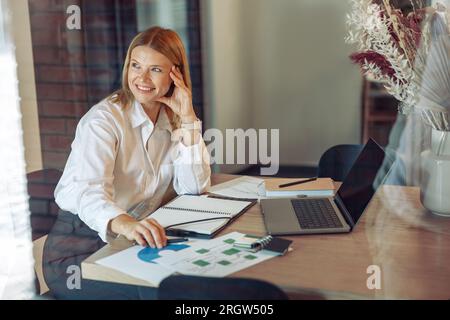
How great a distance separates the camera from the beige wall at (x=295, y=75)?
1722 millimetres

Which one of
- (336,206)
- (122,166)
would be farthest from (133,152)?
(336,206)

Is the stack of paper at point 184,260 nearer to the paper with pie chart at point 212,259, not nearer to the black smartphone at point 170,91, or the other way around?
the paper with pie chart at point 212,259

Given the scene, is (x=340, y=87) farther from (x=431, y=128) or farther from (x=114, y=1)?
(x=114, y=1)

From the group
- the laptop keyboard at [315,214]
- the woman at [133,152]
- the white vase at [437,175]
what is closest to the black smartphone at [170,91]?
the woman at [133,152]

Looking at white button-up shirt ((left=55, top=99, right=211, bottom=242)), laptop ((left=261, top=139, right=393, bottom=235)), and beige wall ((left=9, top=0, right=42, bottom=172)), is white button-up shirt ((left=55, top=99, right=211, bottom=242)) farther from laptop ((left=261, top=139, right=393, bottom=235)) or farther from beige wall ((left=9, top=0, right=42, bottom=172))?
laptop ((left=261, top=139, right=393, bottom=235))

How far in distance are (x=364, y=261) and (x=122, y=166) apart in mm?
655

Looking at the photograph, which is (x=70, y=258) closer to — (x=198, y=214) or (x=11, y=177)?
(x=11, y=177)

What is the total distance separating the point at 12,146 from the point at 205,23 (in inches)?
46.0

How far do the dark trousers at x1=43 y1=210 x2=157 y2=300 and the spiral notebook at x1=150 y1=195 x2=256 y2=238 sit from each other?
16 cm

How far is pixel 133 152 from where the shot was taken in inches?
54.3

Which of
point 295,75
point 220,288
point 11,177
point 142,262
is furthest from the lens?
point 295,75

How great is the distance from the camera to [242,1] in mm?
1841

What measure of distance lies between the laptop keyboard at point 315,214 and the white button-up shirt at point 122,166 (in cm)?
29
